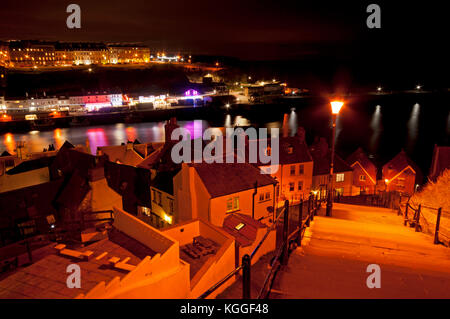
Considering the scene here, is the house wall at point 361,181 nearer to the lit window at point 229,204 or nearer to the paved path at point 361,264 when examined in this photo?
the lit window at point 229,204

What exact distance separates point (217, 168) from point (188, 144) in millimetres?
6548

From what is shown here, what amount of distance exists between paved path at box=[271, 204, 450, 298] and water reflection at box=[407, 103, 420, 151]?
68629mm

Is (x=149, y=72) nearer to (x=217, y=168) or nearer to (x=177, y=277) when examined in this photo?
(x=217, y=168)

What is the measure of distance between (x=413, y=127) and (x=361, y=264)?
99953 millimetres

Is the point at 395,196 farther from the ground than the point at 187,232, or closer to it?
closer to it

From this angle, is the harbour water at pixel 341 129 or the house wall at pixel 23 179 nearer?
the house wall at pixel 23 179

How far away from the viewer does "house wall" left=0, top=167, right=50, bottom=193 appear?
1966 centimetres

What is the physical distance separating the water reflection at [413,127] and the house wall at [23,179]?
230 ft

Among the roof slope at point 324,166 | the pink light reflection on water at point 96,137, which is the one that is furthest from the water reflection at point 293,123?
the roof slope at point 324,166

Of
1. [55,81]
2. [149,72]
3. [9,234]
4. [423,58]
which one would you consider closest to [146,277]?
[9,234]

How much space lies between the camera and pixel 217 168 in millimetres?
19266

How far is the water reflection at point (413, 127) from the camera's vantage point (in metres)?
73.1
